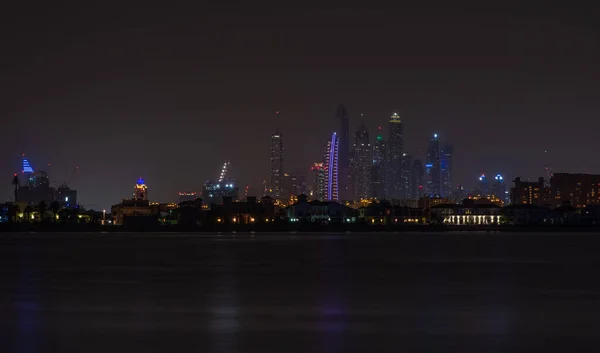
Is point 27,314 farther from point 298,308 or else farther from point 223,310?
point 298,308

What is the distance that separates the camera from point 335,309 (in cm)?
3350

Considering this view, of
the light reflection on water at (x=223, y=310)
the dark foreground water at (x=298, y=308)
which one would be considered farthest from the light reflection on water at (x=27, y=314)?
the light reflection on water at (x=223, y=310)

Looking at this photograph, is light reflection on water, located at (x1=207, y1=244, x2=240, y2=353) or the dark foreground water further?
light reflection on water, located at (x1=207, y1=244, x2=240, y2=353)

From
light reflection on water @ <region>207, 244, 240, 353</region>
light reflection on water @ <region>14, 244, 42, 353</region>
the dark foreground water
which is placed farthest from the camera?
light reflection on water @ <region>207, 244, 240, 353</region>

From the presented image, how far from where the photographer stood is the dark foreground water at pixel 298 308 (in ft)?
81.7

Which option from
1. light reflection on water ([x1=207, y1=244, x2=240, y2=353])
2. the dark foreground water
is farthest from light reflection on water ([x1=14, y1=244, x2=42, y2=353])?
light reflection on water ([x1=207, y1=244, x2=240, y2=353])

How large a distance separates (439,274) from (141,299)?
2150 centimetres

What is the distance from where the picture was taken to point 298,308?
111ft

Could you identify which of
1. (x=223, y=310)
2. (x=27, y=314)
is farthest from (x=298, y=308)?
(x=27, y=314)

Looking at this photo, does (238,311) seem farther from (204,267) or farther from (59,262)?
(59,262)

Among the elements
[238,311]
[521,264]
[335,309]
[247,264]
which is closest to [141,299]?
[238,311]

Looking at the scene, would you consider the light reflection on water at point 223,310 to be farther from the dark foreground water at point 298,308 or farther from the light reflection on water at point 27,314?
the light reflection on water at point 27,314

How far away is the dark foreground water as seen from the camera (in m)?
24.9

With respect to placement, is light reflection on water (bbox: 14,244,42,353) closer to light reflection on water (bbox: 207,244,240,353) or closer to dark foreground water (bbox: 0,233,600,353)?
dark foreground water (bbox: 0,233,600,353)
